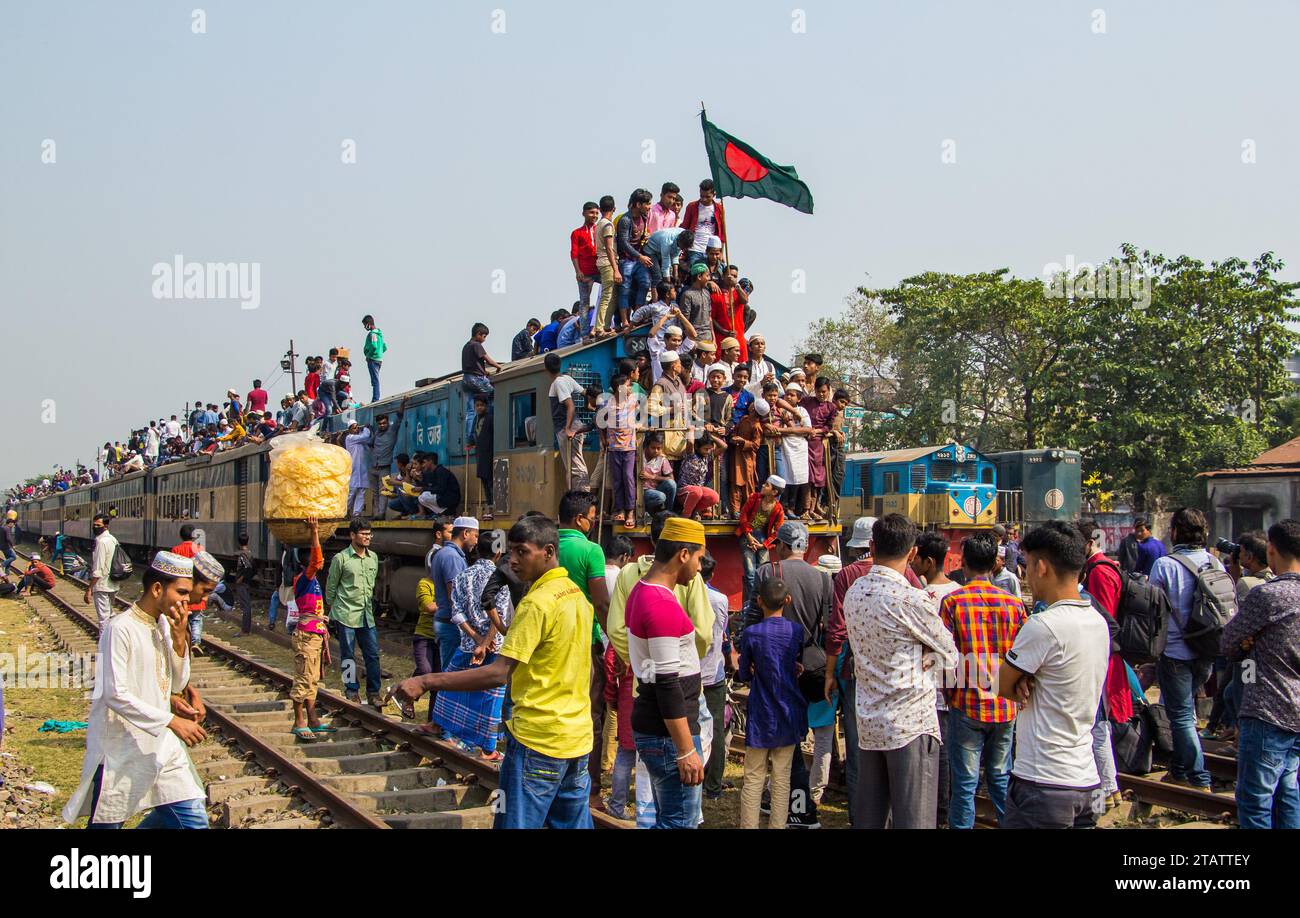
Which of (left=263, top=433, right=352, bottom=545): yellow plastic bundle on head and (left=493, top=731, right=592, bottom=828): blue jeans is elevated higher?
(left=263, top=433, right=352, bottom=545): yellow plastic bundle on head

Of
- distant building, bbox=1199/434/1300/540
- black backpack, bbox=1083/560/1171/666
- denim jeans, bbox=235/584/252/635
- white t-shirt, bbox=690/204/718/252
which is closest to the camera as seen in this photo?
black backpack, bbox=1083/560/1171/666

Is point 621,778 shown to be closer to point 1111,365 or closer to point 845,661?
point 845,661

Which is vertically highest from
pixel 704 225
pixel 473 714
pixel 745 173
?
pixel 745 173

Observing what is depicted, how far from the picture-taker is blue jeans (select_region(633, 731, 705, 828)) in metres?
5.01

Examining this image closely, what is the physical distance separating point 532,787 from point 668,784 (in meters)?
0.74

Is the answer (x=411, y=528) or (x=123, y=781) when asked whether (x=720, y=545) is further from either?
Result: (x=123, y=781)

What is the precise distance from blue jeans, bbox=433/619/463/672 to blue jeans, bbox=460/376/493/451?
5689 millimetres

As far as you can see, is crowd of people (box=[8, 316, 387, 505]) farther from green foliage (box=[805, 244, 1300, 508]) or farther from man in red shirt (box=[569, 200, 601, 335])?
green foliage (box=[805, 244, 1300, 508])

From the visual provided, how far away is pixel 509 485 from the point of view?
14.0m

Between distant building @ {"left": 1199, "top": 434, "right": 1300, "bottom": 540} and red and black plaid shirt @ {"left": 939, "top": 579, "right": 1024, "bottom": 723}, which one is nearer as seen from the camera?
red and black plaid shirt @ {"left": 939, "top": 579, "right": 1024, "bottom": 723}

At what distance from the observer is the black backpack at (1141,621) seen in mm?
7645

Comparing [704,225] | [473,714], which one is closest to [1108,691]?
[473,714]

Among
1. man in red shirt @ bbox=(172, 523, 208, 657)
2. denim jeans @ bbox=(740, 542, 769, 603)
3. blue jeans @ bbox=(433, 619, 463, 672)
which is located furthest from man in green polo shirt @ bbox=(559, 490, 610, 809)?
denim jeans @ bbox=(740, 542, 769, 603)
